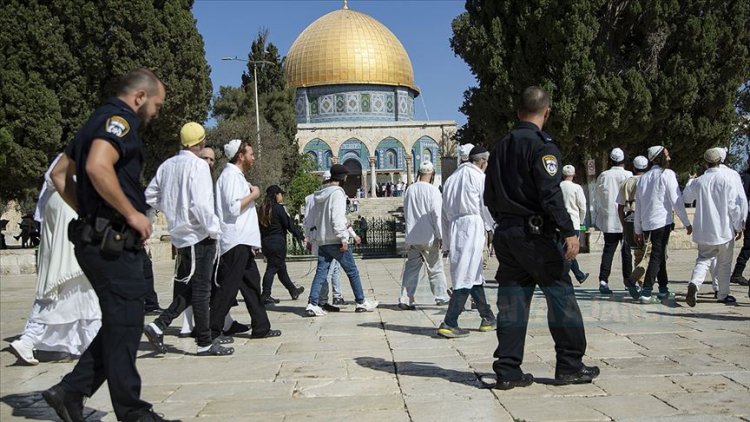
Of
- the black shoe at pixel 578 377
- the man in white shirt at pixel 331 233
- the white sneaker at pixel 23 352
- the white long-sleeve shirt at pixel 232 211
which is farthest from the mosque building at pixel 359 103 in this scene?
the black shoe at pixel 578 377

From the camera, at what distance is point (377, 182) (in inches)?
2363

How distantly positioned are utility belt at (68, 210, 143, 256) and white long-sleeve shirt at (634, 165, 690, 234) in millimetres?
6014

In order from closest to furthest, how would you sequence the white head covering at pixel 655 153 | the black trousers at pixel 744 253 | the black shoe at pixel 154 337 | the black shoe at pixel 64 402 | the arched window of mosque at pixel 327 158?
the black shoe at pixel 64 402 → the black shoe at pixel 154 337 → the white head covering at pixel 655 153 → the black trousers at pixel 744 253 → the arched window of mosque at pixel 327 158

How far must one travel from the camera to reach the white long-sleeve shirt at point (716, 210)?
284 inches

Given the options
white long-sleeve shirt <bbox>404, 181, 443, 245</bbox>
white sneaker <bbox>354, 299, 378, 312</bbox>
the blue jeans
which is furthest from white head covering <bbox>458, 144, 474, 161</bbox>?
white sneaker <bbox>354, 299, 378, 312</bbox>

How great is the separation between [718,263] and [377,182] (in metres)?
52.8

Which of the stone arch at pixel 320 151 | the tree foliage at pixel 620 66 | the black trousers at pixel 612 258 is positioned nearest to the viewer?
the black trousers at pixel 612 258

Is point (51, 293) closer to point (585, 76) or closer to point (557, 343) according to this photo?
point (557, 343)

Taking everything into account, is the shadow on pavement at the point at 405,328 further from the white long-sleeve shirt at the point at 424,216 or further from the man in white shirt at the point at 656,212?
the man in white shirt at the point at 656,212

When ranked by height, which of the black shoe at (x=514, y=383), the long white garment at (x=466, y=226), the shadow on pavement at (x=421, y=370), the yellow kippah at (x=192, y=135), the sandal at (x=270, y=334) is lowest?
the shadow on pavement at (x=421, y=370)

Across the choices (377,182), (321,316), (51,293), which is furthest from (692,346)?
(377,182)

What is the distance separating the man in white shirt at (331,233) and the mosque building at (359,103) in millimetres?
47585

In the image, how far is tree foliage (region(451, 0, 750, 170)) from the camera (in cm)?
2005

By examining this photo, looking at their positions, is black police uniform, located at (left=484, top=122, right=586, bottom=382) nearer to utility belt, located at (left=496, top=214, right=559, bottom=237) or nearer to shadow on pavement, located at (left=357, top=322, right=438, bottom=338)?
utility belt, located at (left=496, top=214, right=559, bottom=237)
